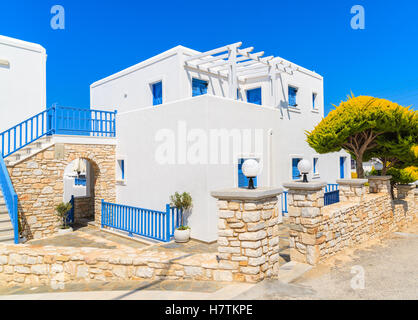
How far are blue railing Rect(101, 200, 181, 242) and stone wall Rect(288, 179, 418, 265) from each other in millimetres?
3983

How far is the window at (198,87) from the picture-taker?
40.6ft

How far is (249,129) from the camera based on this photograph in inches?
410

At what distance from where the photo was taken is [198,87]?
41.1ft

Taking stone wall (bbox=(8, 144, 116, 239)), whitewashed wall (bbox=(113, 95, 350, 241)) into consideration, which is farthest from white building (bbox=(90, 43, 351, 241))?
stone wall (bbox=(8, 144, 116, 239))

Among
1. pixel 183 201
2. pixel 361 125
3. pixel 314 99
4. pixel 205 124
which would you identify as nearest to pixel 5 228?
pixel 183 201

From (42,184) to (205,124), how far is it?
6.47 meters

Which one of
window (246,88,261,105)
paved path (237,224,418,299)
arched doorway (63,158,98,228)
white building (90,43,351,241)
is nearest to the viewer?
paved path (237,224,418,299)

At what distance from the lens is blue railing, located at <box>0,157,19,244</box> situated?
8352 millimetres

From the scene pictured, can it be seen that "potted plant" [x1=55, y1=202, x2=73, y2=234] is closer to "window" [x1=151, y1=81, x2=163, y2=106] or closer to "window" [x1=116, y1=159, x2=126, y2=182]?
"window" [x1=116, y1=159, x2=126, y2=182]

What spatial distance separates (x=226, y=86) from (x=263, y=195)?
9802 millimetres

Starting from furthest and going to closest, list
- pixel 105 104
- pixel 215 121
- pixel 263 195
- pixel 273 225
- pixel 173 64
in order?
pixel 105 104, pixel 173 64, pixel 215 121, pixel 273 225, pixel 263 195

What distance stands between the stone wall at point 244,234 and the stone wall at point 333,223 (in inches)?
63.3
